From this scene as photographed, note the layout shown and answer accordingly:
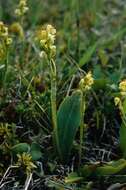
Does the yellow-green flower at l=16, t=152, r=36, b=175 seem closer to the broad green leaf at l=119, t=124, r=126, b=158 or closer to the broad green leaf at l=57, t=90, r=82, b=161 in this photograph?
the broad green leaf at l=57, t=90, r=82, b=161

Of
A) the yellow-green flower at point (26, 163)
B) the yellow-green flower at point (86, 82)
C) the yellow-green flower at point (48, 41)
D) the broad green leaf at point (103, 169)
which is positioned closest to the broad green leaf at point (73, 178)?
the broad green leaf at point (103, 169)

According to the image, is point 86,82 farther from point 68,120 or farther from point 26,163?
point 26,163

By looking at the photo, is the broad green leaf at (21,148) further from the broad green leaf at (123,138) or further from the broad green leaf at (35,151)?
the broad green leaf at (123,138)

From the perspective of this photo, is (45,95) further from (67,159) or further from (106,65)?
(106,65)

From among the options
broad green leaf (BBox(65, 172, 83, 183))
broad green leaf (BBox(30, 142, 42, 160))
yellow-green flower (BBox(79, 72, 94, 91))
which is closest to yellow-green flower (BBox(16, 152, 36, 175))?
broad green leaf (BBox(30, 142, 42, 160))

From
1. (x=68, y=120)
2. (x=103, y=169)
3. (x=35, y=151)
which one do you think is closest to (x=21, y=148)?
(x=35, y=151)
